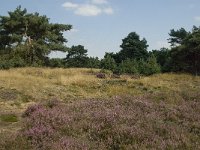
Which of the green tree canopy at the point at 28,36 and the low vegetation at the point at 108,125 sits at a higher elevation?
the green tree canopy at the point at 28,36

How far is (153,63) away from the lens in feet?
139

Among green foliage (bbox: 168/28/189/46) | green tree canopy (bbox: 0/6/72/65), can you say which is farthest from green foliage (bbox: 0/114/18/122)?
green foliage (bbox: 168/28/189/46)

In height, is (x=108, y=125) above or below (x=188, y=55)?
below

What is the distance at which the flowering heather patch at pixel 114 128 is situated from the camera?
8.49 meters

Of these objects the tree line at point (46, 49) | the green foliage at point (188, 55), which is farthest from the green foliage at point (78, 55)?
the green foliage at point (188, 55)

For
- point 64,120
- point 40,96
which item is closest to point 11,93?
point 40,96

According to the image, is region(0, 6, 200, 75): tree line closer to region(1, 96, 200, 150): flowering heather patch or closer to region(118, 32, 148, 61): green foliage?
region(118, 32, 148, 61): green foliage

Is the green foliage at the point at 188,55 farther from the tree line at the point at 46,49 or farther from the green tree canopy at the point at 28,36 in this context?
the green tree canopy at the point at 28,36

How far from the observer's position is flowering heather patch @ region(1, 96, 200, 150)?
8492 mm

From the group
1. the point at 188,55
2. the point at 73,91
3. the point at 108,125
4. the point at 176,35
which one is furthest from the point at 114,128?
the point at 176,35

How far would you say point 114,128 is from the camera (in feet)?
30.7

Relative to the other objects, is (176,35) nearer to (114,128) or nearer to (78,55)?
(78,55)

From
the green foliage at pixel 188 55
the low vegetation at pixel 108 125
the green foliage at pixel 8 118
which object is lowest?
the green foliage at pixel 8 118

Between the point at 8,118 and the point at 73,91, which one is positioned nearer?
the point at 8,118
